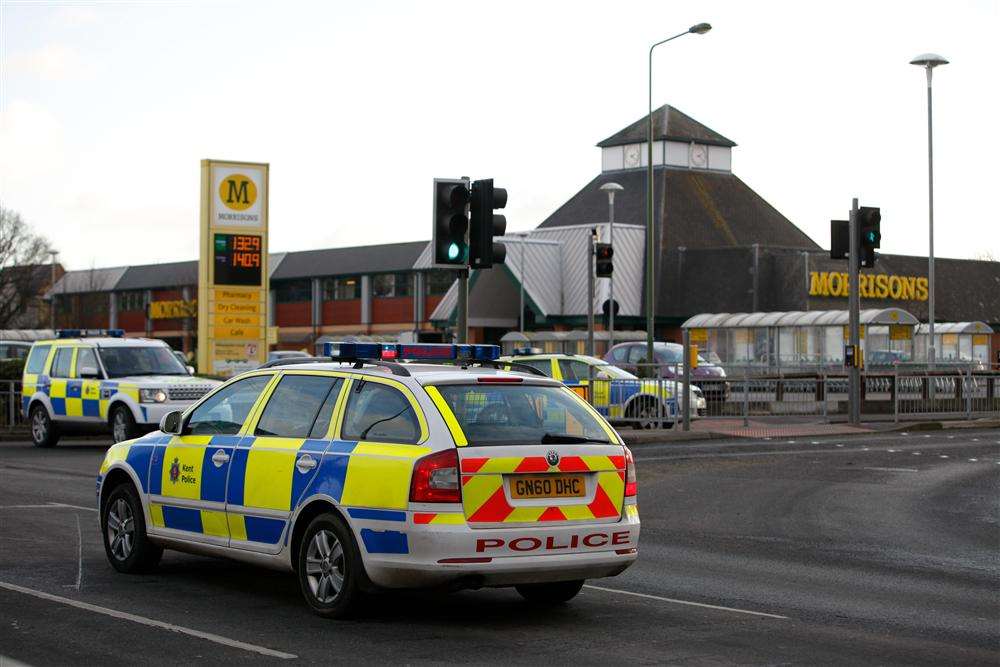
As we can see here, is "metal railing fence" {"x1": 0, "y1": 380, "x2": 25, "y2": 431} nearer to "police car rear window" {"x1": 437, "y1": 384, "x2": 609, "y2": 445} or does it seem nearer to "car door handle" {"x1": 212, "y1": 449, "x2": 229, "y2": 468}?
"car door handle" {"x1": 212, "y1": 449, "x2": 229, "y2": 468}

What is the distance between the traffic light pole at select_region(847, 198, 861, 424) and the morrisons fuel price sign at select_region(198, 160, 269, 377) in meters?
14.0

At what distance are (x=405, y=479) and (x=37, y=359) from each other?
2031 cm

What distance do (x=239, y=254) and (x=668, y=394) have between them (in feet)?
41.0

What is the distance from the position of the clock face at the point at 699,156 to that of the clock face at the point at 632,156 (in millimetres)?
3154

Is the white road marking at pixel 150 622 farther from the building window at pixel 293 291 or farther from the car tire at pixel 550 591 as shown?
the building window at pixel 293 291

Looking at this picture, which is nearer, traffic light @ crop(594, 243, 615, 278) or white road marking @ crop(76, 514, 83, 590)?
white road marking @ crop(76, 514, 83, 590)

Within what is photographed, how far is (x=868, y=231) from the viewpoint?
28.2 m

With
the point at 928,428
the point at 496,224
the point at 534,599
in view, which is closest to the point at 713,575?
the point at 534,599

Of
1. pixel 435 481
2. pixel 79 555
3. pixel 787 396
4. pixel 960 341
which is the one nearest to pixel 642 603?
pixel 435 481

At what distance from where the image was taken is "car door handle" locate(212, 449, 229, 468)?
9.71 m

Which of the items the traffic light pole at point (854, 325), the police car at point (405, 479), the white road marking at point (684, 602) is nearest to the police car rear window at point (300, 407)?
the police car at point (405, 479)

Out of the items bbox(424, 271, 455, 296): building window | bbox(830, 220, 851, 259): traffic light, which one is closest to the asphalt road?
bbox(830, 220, 851, 259): traffic light

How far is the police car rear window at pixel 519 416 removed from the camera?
8711 mm

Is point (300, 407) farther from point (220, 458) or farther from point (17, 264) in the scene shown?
point (17, 264)
